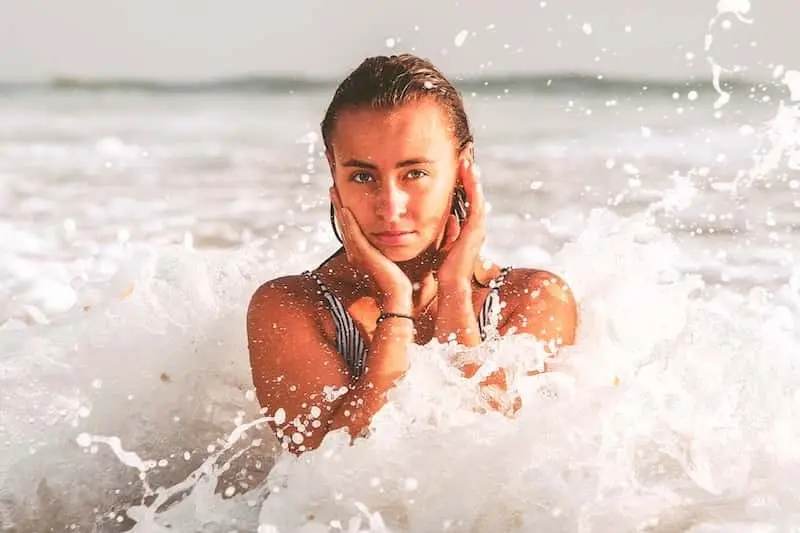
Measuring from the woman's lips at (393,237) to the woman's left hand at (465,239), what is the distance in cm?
6

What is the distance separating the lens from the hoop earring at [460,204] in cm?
132

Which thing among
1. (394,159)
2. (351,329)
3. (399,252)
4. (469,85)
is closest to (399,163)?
(394,159)

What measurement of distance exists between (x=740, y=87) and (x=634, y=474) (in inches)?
163

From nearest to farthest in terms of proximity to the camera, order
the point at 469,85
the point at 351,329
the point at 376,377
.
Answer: the point at 376,377 < the point at 351,329 < the point at 469,85

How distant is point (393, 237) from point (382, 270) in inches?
1.6

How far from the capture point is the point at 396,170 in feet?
4.09

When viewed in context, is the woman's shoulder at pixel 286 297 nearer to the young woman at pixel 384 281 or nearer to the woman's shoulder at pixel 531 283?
the young woman at pixel 384 281

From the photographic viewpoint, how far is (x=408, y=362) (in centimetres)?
125

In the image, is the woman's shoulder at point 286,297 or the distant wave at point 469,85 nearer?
the woman's shoulder at point 286,297

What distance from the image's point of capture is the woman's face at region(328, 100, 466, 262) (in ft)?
4.08

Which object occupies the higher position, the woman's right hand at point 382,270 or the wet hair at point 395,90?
the wet hair at point 395,90

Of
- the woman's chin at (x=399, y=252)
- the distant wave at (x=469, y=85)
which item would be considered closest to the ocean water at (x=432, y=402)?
the woman's chin at (x=399, y=252)

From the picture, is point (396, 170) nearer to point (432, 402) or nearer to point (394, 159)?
point (394, 159)

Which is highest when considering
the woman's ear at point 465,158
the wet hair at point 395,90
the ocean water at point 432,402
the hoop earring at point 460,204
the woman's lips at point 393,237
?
the wet hair at point 395,90
